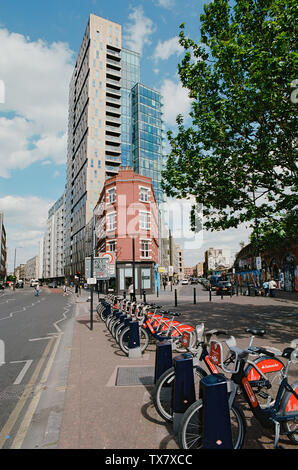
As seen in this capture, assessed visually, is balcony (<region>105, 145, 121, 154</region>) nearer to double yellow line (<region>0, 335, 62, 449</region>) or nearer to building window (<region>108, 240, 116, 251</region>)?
building window (<region>108, 240, 116, 251</region>)

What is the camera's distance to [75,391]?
470cm

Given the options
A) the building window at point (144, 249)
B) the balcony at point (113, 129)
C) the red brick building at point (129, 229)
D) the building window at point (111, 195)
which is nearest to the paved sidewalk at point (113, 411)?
the red brick building at point (129, 229)

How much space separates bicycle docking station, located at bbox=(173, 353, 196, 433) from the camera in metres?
3.36

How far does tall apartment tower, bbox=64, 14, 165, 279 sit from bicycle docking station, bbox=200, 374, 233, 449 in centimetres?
5717

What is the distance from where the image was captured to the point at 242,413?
115 inches

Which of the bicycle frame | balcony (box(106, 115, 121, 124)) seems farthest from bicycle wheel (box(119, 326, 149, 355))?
balcony (box(106, 115, 121, 124))

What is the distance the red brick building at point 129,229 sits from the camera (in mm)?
A: 34406

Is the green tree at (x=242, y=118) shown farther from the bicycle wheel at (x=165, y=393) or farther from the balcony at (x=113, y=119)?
the balcony at (x=113, y=119)

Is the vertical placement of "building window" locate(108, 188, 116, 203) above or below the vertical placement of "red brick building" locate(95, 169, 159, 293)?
above

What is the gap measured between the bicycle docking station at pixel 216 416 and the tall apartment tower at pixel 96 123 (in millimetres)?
57175

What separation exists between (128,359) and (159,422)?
3111mm
